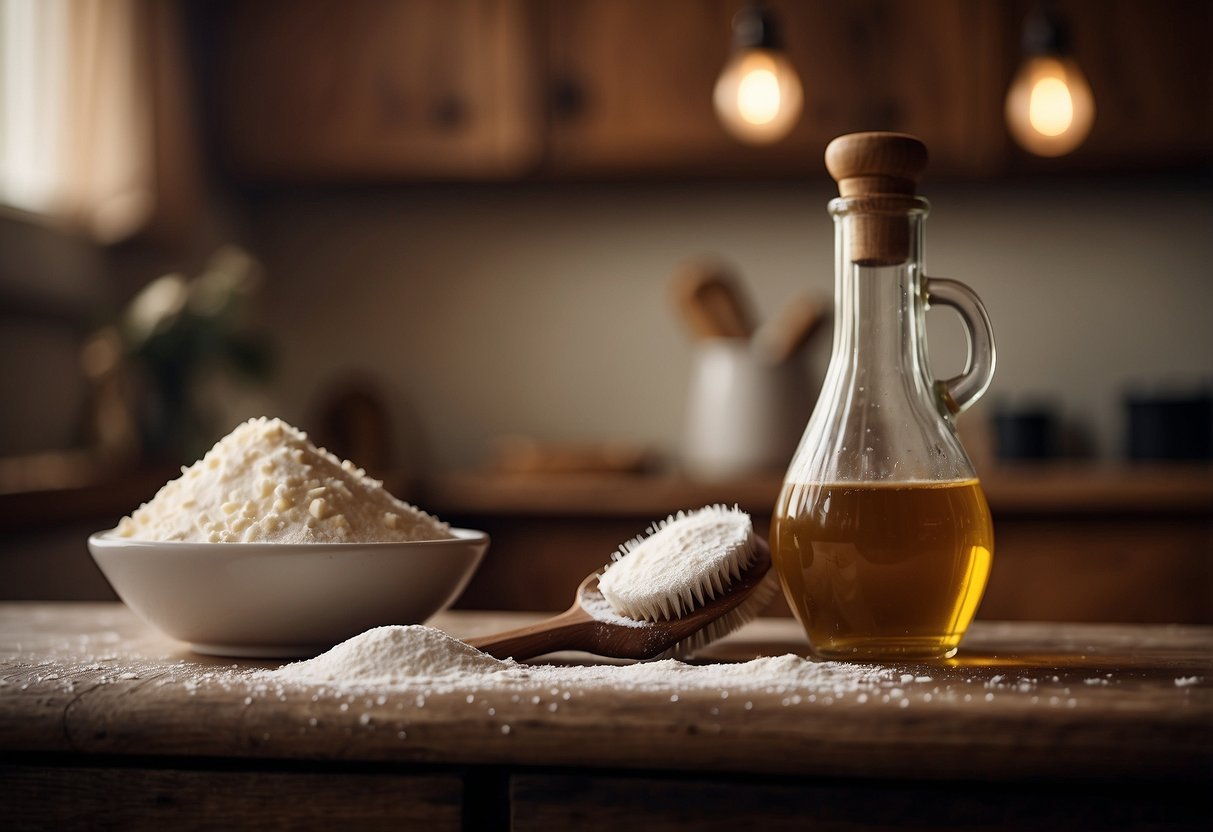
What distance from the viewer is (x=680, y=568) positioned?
658mm

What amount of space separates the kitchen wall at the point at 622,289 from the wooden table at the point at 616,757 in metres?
2.13

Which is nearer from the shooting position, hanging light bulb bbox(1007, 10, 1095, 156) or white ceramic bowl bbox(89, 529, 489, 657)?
white ceramic bowl bbox(89, 529, 489, 657)

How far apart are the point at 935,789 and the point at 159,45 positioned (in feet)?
7.07

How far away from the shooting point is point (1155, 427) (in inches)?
89.5

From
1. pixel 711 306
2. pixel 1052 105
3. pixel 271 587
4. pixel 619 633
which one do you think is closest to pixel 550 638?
pixel 619 633

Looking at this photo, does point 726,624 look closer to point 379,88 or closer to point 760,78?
point 760,78

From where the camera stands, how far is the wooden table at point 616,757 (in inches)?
19.3

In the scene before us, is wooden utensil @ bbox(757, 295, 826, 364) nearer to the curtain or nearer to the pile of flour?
the curtain

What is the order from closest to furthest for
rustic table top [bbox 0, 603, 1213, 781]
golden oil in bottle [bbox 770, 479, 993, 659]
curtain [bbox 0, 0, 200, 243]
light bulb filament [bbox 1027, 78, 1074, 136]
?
rustic table top [bbox 0, 603, 1213, 781], golden oil in bottle [bbox 770, 479, 993, 659], light bulb filament [bbox 1027, 78, 1074, 136], curtain [bbox 0, 0, 200, 243]

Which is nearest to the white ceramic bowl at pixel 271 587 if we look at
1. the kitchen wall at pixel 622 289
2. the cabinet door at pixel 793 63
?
the cabinet door at pixel 793 63

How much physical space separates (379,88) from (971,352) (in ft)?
6.41

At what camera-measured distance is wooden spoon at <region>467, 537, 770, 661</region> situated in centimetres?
65

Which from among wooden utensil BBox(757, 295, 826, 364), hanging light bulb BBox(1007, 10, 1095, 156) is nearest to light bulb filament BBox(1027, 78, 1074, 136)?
hanging light bulb BBox(1007, 10, 1095, 156)

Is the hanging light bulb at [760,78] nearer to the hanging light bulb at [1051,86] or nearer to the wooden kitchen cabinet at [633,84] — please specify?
the hanging light bulb at [1051,86]
